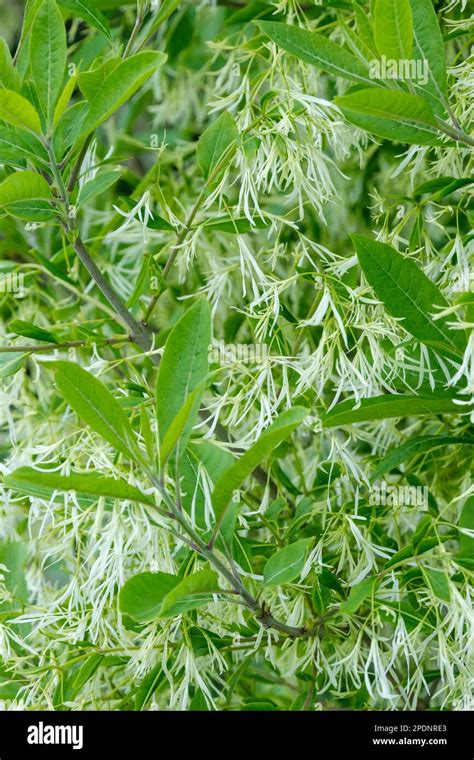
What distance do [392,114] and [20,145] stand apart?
0.23 meters

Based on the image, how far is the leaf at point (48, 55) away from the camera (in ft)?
1.93

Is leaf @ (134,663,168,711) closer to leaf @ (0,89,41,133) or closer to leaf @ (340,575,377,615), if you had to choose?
leaf @ (340,575,377,615)

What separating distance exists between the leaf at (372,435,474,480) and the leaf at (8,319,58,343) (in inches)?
9.7

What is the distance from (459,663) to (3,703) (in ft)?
1.09

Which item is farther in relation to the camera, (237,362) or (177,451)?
(237,362)

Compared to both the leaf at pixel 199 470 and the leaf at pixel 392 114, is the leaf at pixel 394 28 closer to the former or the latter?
the leaf at pixel 392 114

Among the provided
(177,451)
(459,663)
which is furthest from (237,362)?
(459,663)

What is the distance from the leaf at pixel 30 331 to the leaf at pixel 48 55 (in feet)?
0.47

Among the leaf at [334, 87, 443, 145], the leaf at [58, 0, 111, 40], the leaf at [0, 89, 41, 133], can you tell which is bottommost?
the leaf at [334, 87, 443, 145]

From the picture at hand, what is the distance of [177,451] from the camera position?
1.70 ft

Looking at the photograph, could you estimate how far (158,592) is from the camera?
0.52 meters

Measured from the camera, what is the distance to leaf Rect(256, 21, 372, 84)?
0.57 meters

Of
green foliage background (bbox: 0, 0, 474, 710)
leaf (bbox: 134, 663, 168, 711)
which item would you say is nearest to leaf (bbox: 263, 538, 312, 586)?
green foliage background (bbox: 0, 0, 474, 710)
